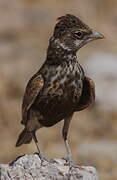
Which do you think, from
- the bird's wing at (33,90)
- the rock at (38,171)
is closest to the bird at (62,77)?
the bird's wing at (33,90)

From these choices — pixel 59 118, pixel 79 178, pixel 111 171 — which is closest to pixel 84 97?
pixel 59 118

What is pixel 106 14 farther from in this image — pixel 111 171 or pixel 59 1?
pixel 111 171

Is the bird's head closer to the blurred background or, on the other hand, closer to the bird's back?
the bird's back

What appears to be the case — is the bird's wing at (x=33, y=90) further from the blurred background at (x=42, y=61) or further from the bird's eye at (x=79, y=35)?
the blurred background at (x=42, y=61)

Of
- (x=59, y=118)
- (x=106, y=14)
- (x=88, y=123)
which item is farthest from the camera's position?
(x=106, y=14)

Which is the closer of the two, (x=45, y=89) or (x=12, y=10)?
(x=45, y=89)

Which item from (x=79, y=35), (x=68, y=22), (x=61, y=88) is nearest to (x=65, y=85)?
(x=61, y=88)
